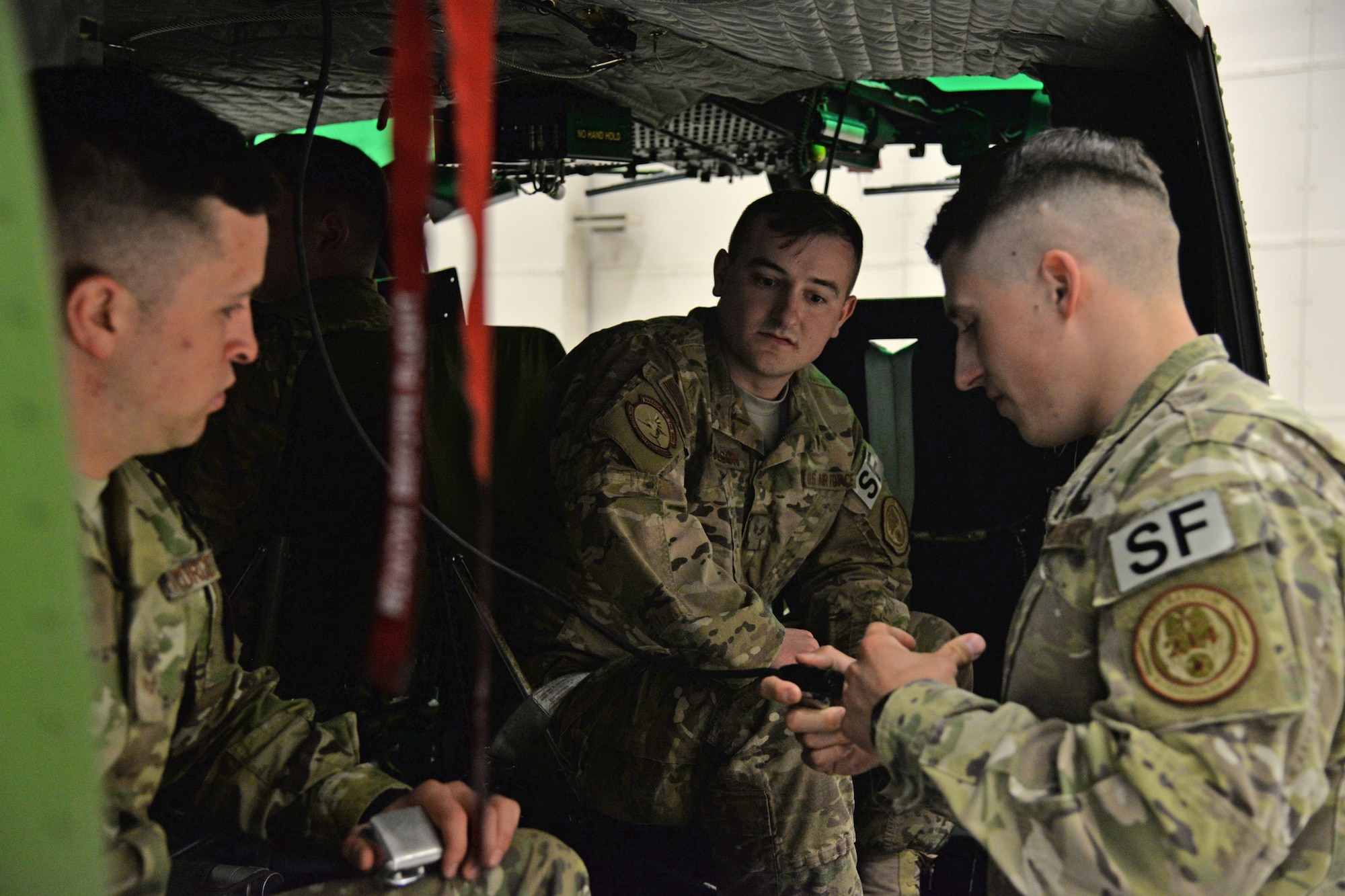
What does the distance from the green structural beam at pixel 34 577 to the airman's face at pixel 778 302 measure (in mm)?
1614

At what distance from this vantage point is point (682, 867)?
2012mm

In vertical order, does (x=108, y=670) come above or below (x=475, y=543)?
above

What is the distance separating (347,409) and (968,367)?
71cm

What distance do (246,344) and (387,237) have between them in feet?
5.64

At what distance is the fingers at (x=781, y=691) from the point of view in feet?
4.91

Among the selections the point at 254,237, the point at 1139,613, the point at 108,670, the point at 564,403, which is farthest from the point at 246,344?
the point at 564,403

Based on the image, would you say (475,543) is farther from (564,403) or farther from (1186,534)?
(1186,534)

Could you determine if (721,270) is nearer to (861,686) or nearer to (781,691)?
(781,691)

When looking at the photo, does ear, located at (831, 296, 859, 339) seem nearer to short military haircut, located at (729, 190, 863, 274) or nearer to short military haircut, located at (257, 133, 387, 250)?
short military haircut, located at (729, 190, 863, 274)

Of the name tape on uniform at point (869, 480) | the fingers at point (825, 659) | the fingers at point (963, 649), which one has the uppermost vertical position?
the fingers at point (963, 649)

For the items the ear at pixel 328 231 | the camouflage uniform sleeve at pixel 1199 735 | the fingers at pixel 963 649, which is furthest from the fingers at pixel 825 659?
the ear at pixel 328 231

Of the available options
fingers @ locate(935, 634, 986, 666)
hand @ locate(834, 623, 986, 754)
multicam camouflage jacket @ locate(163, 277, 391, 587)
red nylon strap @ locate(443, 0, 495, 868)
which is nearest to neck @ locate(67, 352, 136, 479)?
red nylon strap @ locate(443, 0, 495, 868)

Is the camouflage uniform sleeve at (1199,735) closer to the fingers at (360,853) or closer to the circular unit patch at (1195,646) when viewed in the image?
the circular unit patch at (1195,646)

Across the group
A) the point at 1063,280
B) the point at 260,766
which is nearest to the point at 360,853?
the point at 260,766
